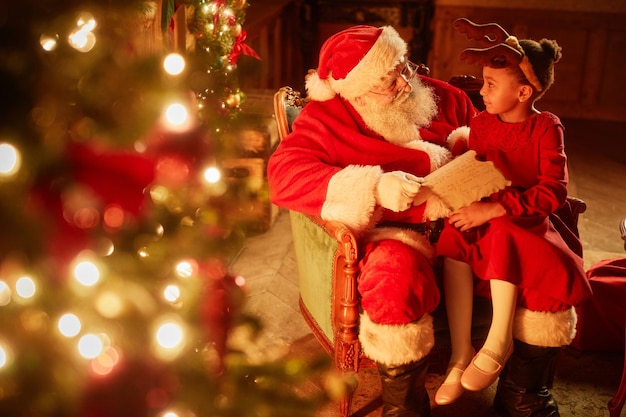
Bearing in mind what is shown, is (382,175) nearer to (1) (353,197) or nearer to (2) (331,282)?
(1) (353,197)

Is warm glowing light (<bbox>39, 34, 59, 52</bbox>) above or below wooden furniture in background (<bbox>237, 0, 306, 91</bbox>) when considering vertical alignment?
above

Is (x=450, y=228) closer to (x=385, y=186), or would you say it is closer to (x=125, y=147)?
(x=385, y=186)

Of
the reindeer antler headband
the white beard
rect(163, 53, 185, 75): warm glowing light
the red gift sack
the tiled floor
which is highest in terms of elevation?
rect(163, 53, 185, 75): warm glowing light

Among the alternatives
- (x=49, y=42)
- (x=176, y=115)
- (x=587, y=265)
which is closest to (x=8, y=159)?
(x=49, y=42)

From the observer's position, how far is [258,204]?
4211mm

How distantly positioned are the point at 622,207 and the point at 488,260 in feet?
9.79

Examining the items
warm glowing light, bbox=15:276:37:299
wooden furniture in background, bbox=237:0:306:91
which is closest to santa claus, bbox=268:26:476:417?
warm glowing light, bbox=15:276:37:299

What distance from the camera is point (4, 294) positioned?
4.23ft

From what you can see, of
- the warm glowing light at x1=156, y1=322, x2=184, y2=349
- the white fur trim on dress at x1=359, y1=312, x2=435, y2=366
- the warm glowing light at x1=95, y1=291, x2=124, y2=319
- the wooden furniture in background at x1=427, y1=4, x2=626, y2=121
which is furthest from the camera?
the wooden furniture in background at x1=427, y1=4, x2=626, y2=121

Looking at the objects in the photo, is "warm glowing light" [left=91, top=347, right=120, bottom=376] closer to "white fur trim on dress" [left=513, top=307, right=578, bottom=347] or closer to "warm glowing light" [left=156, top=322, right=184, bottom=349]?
"warm glowing light" [left=156, top=322, right=184, bottom=349]

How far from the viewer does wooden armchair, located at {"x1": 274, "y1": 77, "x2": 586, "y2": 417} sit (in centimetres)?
238

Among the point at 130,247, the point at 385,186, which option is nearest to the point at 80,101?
the point at 130,247

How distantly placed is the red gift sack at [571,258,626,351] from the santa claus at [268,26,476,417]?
0.89 m

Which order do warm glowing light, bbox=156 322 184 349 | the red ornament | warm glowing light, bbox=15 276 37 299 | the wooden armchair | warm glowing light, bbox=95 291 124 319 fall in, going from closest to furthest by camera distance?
warm glowing light, bbox=15 276 37 299 → warm glowing light, bbox=95 291 124 319 → warm glowing light, bbox=156 322 184 349 → the red ornament → the wooden armchair
